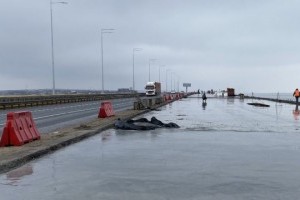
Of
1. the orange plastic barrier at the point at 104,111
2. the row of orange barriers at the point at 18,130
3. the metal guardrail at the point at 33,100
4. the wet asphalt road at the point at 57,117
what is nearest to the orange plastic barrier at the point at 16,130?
the row of orange barriers at the point at 18,130

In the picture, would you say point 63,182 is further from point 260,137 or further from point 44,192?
point 260,137

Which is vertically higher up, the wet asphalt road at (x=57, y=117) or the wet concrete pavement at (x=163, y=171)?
the wet concrete pavement at (x=163, y=171)

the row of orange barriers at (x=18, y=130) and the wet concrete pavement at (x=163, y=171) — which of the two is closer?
the wet concrete pavement at (x=163, y=171)

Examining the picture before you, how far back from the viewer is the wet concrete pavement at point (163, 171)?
8031 mm

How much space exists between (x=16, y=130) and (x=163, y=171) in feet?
19.8

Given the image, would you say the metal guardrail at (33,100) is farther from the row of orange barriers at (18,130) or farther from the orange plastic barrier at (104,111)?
the row of orange barriers at (18,130)

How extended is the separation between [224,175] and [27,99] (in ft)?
153

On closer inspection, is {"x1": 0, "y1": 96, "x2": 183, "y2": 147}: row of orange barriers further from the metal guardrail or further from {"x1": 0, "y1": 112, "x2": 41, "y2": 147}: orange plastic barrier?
the metal guardrail

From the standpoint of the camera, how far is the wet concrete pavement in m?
8.03

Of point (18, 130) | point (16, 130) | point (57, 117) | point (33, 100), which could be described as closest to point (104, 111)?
point (57, 117)

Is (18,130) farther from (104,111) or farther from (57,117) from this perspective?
(57,117)

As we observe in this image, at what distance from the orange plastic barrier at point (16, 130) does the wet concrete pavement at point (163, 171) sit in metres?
1.48

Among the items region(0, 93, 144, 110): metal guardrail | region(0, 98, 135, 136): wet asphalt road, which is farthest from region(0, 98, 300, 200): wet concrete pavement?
region(0, 93, 144, 110): metal guardrail

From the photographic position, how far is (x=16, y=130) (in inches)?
566
